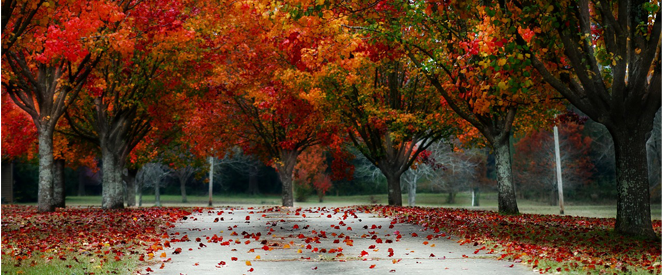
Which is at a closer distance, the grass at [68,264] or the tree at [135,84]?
the grass at [68,264]

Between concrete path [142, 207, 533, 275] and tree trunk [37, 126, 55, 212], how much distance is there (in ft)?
30.4

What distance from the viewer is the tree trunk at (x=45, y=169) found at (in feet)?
67.1

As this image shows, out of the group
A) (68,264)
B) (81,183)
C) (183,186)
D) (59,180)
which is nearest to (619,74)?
(68,264)

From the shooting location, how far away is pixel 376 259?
8.67 m

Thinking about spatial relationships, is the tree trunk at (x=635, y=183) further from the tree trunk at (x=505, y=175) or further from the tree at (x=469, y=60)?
the tree trunk at (x=505, y=175)

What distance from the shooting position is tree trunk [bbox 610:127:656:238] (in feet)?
37.7

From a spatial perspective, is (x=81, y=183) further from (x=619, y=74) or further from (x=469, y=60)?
(x=619, y=74)

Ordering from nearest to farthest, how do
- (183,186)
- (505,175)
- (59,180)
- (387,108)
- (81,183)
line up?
(505,175) → (387,108) → (59,180) → (183,186) → (81,183)

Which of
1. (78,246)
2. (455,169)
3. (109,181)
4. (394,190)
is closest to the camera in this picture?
(78,246)

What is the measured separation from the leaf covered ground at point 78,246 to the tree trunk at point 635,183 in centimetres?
888

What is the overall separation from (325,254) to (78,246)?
164 inches

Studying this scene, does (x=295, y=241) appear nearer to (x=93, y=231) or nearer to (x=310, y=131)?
(x=93, y=231)

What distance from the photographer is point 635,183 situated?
37.7 ft

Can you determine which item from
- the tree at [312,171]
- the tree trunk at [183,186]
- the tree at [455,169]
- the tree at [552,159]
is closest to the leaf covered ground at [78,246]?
the tree at [312,171]
